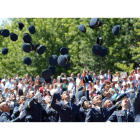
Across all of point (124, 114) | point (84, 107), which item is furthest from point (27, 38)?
point (124, 114)

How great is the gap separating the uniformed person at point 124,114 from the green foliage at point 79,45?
44.3 ft

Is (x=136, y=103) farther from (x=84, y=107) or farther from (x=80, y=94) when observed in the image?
(x=80, y=94)

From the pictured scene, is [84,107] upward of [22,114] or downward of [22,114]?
upward

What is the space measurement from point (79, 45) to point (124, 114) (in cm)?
1601

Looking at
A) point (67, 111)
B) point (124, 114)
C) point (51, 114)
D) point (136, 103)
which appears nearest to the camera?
point (136, 103)

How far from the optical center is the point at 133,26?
22.9 meters

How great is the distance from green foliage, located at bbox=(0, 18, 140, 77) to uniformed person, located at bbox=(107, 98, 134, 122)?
13489 mm

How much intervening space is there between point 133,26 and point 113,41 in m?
2.07

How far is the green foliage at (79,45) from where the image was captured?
21719 millimetres

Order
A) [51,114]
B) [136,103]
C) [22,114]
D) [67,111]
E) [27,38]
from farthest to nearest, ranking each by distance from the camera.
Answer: [27,38]
[51,114]
[22,114]
[67,111]
[136,103]

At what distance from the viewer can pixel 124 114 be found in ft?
23.7

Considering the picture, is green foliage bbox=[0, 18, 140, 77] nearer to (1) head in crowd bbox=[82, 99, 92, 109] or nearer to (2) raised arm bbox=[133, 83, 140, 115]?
(1) head in crowd bbox=[82, 99, 92, 109]

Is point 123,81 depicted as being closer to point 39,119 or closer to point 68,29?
point 39,119

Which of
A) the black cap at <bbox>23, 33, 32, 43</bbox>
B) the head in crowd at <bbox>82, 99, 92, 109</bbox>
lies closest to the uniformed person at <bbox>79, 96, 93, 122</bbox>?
the head in crowd at <bbox>82, 99, 92, 109</bbox>
